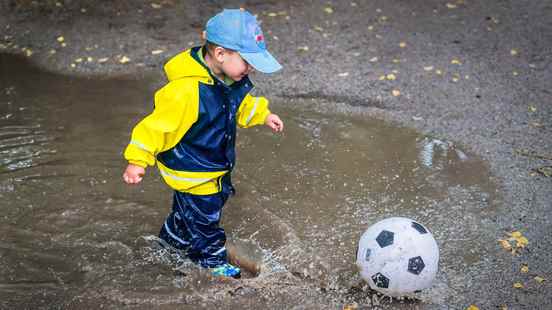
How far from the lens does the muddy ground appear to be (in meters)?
5.46

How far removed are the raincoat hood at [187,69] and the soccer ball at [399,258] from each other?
1.27m

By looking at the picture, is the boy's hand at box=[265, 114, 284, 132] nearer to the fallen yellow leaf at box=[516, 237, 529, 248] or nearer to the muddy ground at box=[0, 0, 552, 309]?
the muddy ground at box=[0, 0, 552, 309]

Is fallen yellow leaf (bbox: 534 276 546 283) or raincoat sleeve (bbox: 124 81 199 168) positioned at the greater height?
raincoat sleeve (bbox: 124 81 199 168)

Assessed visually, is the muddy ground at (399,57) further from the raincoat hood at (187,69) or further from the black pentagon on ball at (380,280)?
the raincoat hood at (187,69)

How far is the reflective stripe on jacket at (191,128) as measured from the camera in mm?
3254

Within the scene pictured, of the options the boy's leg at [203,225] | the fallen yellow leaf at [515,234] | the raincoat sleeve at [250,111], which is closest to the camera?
the boy's leg at [203,225]

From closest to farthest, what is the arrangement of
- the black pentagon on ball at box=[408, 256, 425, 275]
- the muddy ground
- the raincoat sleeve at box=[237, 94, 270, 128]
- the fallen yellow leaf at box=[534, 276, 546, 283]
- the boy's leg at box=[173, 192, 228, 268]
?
the black pentagon on ball at box=[408, 256, 425, 275]
the boy's leg at box=[173, 192, 228, 268]
the raincoat sleeve at box=[237, 94, 270, 128]
the fallen yellow leaf at box=[534, 276, 546, 283]
the muddy ground

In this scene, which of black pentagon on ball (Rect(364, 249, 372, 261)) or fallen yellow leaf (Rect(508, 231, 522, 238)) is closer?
black pentagon on ball (Rect(364, 249, 372, 261))

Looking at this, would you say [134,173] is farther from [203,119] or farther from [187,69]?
[187,69]

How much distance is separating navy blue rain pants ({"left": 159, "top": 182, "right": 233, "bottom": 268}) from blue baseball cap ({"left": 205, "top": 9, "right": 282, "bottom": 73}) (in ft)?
2.68

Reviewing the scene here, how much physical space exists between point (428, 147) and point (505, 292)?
1988 mm

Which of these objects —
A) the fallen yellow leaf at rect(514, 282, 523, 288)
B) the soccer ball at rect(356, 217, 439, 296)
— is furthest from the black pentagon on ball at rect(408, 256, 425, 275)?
the fallen yellow leaf at rect(514, 282, 523, 288)

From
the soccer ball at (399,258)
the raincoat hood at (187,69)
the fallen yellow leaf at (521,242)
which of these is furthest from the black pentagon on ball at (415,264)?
the raincoat hood at (187,69)

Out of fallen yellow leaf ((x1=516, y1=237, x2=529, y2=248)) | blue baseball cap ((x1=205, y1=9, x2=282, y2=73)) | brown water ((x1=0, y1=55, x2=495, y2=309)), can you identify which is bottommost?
brown water ((x1=0, y1=55, x2=495, y2=309))
